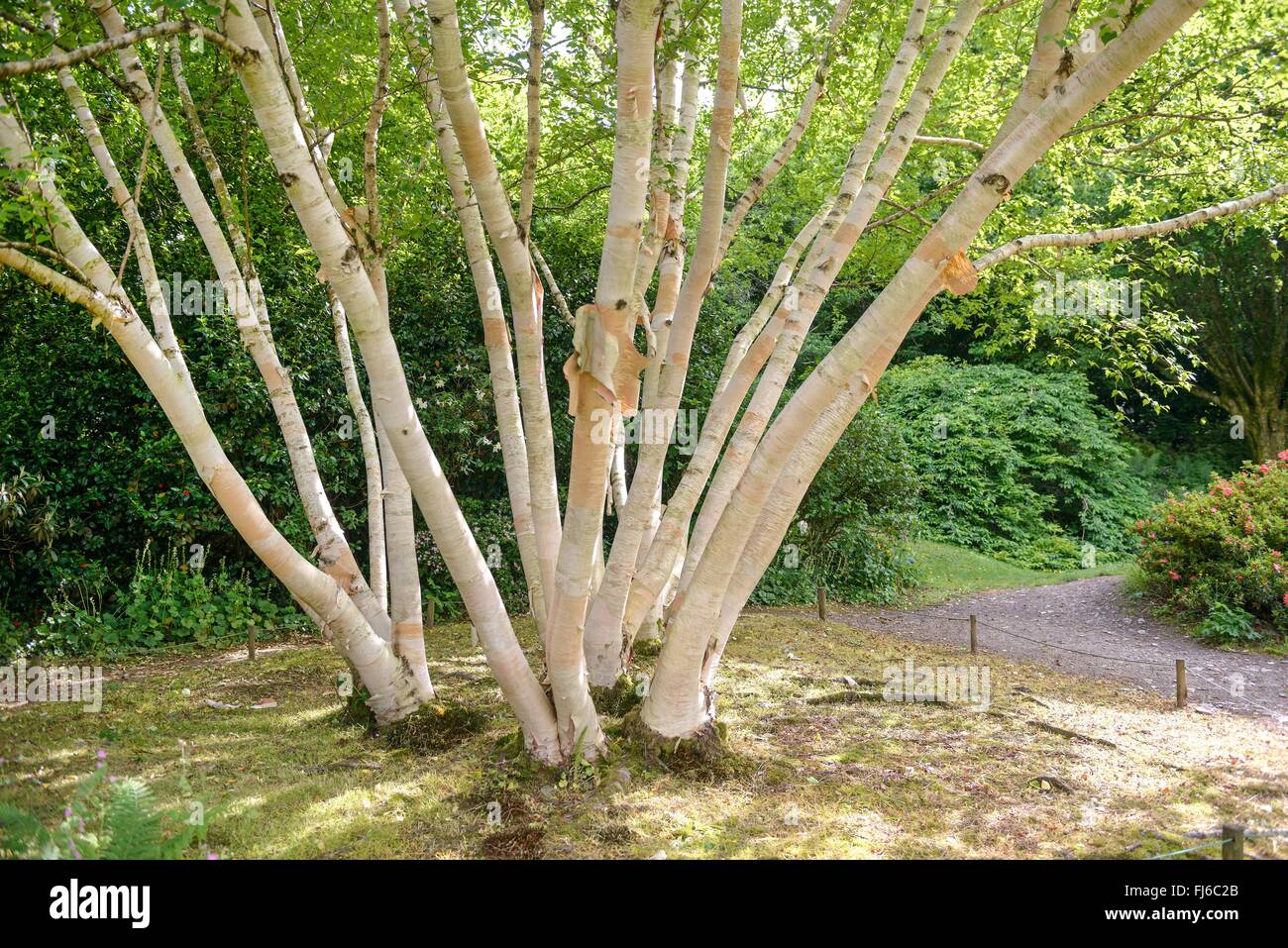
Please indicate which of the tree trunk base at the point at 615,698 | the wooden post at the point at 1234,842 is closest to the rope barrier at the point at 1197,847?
the wooden post at the point at 1234,842

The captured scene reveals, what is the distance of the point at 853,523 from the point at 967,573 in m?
3.34

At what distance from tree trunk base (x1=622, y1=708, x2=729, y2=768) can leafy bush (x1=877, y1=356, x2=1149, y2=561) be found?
37.8 feet

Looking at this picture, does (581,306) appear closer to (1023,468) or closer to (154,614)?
(154,614)

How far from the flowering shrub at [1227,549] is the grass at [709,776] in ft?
12.0

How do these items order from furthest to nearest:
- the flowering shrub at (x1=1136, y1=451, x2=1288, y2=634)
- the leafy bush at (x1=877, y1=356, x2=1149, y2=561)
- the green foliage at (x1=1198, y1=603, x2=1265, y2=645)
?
the leafy bush at (x1=877, y1=356, x2=1149, y2=561), the flowering shrub at (x1=1136, y1=451, x2=1288, y2=634), the green foliage at (x1=1198, y1=603, x2=1265, y2=645)

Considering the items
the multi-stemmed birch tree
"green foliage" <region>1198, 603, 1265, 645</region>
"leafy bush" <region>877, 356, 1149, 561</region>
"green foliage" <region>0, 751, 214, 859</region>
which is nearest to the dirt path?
"green foliage" <region>1198, 603, 1265, 645</region>

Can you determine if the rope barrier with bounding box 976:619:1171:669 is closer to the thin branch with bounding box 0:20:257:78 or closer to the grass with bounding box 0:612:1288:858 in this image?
the grass with bounding box 0:612:1288:858

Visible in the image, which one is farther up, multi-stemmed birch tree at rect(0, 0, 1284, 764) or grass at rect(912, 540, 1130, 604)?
multi-stemmed birch tree at rect(0, 0, 1284, 764)

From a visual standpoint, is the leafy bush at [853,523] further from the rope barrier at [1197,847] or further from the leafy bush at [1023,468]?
the rope barrier at [1197,847]

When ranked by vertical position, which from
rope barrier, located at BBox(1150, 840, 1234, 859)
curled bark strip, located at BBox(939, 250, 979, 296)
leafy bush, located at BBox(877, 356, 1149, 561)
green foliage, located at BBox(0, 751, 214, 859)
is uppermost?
curled bark strip, located at BBox(939, 250, 979, 296)

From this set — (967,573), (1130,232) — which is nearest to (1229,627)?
(967,573)

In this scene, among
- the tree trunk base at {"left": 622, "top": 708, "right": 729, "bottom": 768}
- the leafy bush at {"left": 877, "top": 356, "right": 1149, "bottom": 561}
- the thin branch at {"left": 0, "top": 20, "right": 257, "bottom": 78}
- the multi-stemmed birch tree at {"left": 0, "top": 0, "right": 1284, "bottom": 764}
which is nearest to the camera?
the thin branch at {"left": 0, "top": 20, "right": 257, "bottom": 78}

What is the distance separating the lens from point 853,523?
1082 centimetres

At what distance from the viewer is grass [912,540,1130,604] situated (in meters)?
11.9
